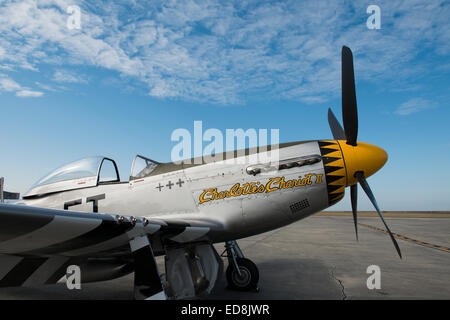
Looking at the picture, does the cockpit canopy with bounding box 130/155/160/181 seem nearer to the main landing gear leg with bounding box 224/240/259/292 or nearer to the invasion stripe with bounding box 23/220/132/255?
the invasion stripe with bounding box 23/220/132/255

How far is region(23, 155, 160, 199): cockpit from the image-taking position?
4.39 meters

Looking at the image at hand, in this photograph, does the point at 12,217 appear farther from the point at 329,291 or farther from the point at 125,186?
the point at 329,291

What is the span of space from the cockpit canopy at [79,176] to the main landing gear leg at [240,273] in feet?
7.55

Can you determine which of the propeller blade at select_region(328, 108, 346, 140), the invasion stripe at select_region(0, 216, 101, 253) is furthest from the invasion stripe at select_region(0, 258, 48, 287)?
the propeller blade at select_region(328, 108, 346, 140)

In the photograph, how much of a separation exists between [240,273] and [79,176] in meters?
3.02

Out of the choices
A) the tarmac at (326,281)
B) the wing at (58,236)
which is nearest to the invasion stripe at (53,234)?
the wing at (58,236)

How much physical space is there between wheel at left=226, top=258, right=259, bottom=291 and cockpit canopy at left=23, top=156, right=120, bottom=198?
2.47m

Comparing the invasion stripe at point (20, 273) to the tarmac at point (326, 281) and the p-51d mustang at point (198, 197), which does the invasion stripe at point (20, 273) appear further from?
the tarmac at point (326, 281)

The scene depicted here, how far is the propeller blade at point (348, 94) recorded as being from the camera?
4270 mm

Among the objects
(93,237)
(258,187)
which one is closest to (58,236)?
(93,237)

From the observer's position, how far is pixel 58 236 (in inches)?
102
